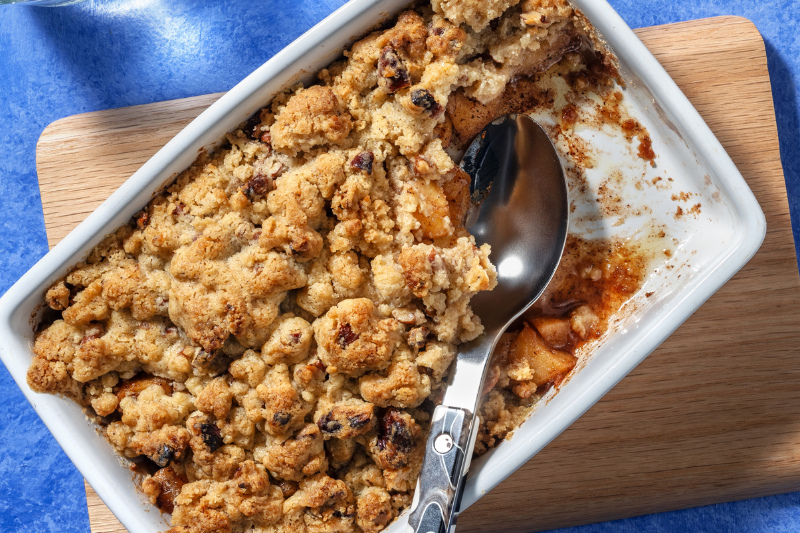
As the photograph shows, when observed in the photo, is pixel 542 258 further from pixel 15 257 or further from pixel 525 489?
pixel 15 257

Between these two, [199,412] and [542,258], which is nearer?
[199,412]

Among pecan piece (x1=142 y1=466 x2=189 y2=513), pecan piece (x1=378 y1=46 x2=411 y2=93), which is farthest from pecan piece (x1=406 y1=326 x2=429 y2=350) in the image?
pecan piece (x1=142 y1=466 x2=189 y2=513)

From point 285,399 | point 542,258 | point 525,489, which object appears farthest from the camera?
point 525,489

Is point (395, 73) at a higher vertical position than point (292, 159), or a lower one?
higher

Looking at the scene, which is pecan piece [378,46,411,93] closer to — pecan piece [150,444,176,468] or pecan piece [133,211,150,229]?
pecan piece [133,211,150,229]

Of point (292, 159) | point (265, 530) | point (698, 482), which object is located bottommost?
point (698, 482)

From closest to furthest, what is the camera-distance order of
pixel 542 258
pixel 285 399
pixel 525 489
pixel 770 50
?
pixel 285 399, pixel 542 258, pixel 525 489, pixel 770 50

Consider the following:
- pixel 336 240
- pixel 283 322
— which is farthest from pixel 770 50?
pixel 283 322

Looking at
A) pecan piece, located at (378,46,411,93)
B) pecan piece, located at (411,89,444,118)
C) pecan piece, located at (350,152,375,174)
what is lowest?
pecan piece, located at (350,152,375,174)

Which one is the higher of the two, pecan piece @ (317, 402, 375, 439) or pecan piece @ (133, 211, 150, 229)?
pecan piece @ (133, 211, 150, 229)
